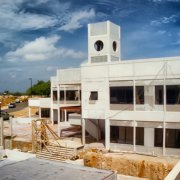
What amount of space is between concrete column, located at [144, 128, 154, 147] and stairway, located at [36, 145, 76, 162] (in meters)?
6.48

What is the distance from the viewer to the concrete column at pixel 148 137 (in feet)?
82.9

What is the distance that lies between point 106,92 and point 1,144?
46.6ft

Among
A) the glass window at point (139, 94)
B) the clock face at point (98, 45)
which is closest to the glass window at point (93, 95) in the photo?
the glass window at point (139, 94)

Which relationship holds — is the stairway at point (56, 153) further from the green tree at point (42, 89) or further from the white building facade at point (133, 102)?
the green tree at point (42, 89)

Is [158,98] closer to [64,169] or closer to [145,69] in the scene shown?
[145,69]

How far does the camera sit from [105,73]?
27469 mm

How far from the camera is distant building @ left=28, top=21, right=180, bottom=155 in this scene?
2441cm

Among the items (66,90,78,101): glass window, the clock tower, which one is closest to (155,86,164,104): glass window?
the clock tower

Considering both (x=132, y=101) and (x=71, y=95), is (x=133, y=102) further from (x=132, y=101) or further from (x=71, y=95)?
(x=71, y=95)

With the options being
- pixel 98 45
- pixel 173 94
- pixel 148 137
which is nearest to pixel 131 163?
pixel 148 137

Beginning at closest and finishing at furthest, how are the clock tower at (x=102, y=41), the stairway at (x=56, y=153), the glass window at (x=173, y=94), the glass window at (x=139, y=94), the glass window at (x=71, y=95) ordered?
the glass window at (x=173, y=94), the glass window at (x=139, y=94), the stairway at (x=56, y=153), the clock tower at (x=102, y=41), the glass window at (x=71, y=95)

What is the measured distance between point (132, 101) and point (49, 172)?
42.1 feet

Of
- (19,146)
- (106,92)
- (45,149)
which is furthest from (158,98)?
(19,146)

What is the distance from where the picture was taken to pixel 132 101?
26109 mm
